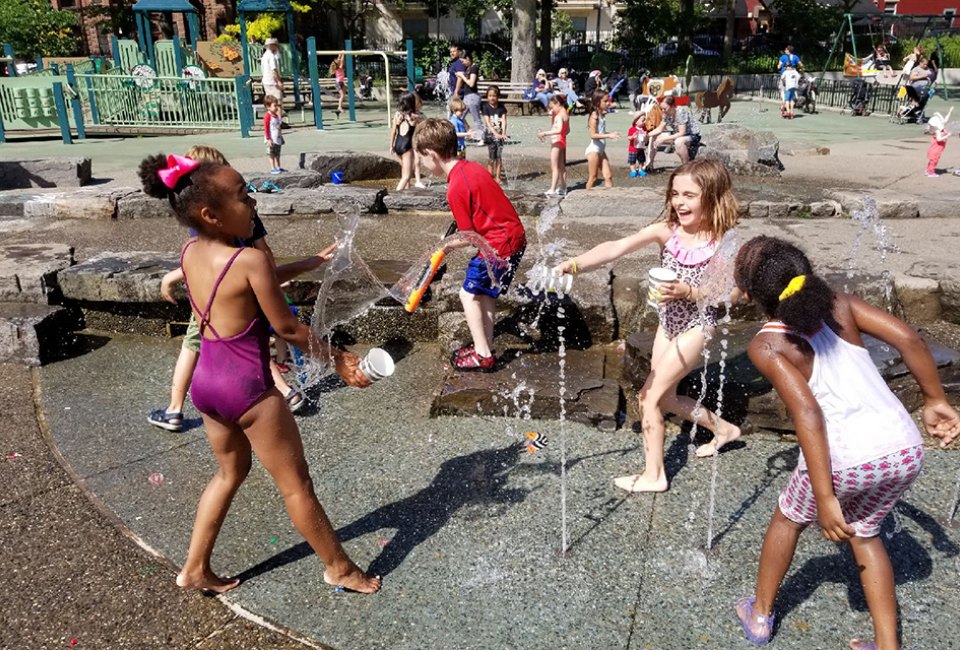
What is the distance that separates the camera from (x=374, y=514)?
3201 mm

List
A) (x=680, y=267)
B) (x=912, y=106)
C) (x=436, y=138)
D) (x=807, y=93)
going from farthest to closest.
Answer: (x=807, y=93), (x=912, y=106), (x=436, y=138), (x=680, y=267)

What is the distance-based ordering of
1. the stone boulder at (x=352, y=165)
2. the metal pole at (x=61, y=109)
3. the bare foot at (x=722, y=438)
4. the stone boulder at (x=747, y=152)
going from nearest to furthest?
the bare foot at (x=722, y=438) < the stone boulder at (x=352, y=165) < the stone boulder at (x=747, y=152) < the metal pole at (x=61, y=109)

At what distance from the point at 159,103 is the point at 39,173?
6031 millimetres

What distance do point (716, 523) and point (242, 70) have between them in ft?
69.4

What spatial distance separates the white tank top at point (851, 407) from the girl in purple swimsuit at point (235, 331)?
55.7 inches

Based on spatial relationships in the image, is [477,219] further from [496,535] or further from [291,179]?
[291,179]

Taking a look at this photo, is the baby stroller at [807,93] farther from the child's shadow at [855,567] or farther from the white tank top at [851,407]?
the white tank top at [851,407]

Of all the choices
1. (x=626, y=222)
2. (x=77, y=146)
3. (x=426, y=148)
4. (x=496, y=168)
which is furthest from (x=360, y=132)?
(x=426, y=148)

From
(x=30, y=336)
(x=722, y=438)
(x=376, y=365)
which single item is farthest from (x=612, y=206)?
(x=376, y=365)

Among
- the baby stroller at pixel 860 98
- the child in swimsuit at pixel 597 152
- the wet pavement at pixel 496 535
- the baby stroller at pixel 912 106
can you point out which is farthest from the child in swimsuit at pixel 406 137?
the baby stroller at pixel 860 98

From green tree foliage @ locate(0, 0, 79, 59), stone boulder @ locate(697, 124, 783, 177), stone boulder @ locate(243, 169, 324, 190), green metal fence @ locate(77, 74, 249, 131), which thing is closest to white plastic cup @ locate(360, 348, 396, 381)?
stone boulder @ locate(243, 169, 324, 190)

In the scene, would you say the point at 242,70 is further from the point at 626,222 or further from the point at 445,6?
the point at 445,6

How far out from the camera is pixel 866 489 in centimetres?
218

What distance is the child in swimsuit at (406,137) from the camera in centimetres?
930
